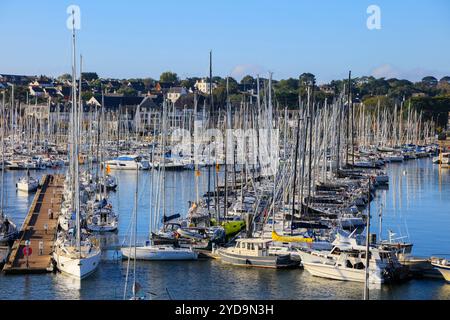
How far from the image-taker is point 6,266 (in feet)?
45.4

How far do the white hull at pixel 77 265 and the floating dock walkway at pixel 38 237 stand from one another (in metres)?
0.21

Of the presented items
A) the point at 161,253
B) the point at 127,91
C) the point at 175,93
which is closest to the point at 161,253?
the point at 161,253

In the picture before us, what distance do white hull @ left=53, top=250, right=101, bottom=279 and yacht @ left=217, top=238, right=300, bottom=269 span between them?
237 centimetres

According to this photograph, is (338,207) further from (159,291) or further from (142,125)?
(142,125)

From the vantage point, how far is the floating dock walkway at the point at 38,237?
45.3 ft

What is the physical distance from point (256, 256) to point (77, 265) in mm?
3083

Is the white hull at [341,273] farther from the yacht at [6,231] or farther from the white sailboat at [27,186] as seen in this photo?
the white sailboat at [27,186]

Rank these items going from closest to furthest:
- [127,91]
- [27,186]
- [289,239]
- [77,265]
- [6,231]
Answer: [77,265], [289,239], [6,231], [27,186], [127,91]

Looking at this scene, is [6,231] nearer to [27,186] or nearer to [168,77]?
[27,186]

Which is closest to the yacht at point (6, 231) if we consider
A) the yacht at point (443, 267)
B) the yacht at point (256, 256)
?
the yacht at point (256, 256)

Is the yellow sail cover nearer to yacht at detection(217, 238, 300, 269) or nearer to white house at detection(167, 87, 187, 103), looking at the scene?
yacht at detection(217, 238, 300, 269)

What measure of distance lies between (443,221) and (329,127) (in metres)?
12.4

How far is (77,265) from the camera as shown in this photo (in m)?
13.3

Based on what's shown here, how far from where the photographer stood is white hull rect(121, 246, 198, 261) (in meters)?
15.0
